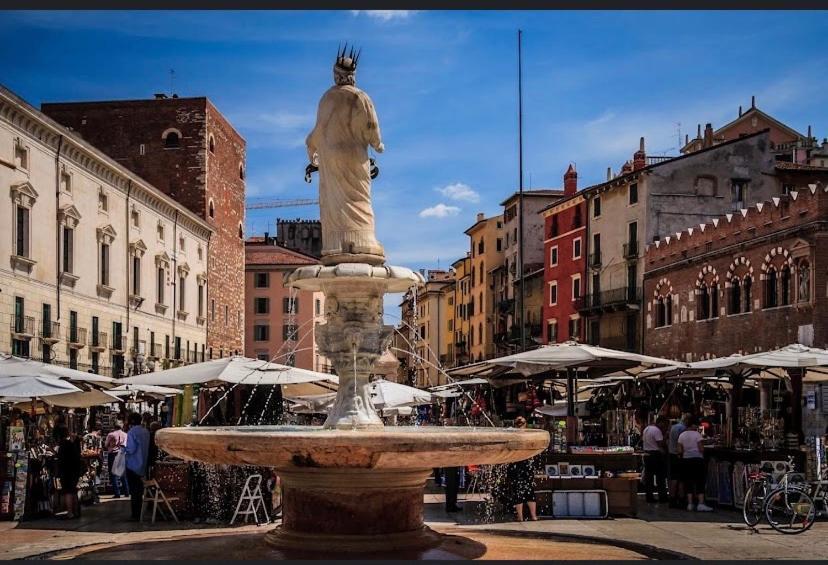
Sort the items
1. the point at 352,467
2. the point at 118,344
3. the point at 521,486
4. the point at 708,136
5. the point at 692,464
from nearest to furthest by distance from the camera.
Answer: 1. the point at 352,467
2. the point at 521,486
3. the point at 692,464
4. the point at 118,344
5. the point at 708,136

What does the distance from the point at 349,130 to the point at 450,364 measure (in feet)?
255

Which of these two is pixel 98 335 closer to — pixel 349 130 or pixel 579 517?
pixel 579 517

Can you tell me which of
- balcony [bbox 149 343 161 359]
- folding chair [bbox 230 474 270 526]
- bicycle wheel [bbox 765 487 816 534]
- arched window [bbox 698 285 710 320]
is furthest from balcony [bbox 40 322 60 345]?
bicycle wheel [bbox 765 487 816 534]

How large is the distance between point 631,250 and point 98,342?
22989 mm

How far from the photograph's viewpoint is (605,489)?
16.6m

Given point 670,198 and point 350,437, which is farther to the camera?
point 670,198

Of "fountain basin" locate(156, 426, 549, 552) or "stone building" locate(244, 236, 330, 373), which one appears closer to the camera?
"fountain basin" locate(156, 426, 549, 552)

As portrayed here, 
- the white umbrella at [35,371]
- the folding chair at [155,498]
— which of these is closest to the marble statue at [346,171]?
the folding chair at [155,498]

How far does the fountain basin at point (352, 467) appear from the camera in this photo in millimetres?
8469

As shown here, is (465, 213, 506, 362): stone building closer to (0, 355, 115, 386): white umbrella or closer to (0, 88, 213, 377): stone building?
(0, 88, 213, 377): stone building

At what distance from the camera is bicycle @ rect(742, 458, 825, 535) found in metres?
14.4

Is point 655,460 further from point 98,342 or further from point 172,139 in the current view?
point 172,139

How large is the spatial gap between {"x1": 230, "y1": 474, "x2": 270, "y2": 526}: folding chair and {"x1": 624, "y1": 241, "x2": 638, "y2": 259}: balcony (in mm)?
34820

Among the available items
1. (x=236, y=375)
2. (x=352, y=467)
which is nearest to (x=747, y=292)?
(x=236, y=375)
